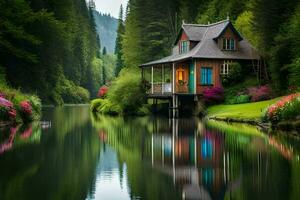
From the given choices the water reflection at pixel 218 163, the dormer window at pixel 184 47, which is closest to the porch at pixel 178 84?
the dormer window at pixel 184 47

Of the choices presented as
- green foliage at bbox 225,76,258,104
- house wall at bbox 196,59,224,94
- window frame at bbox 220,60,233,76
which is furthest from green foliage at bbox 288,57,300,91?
house wall at bbox 196,59,224,94

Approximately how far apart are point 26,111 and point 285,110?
1544 centimetres

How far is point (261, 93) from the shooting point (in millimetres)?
39031

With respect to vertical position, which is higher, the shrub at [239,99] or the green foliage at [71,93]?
the green foliage at [71,93]

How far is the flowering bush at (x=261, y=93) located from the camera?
3878 centimetres

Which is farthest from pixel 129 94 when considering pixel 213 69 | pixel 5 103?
pixel 5 103

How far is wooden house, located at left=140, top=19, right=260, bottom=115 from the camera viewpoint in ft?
144

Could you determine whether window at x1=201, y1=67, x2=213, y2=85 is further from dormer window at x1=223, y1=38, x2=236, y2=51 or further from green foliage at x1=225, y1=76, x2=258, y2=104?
dormer window at x1=223, y1=38, x2=236, y2=51

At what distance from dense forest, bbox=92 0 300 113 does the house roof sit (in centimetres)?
144

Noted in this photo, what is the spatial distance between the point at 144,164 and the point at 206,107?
2859 cm

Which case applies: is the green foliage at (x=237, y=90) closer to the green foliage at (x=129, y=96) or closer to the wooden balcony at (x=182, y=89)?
the wooden balcony at (x=182, y=89)

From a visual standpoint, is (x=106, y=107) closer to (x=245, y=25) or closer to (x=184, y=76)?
(x=184, y=76)

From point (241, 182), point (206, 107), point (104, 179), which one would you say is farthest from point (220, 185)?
point (206, 107)

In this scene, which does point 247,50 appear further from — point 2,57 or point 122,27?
point 122,27
